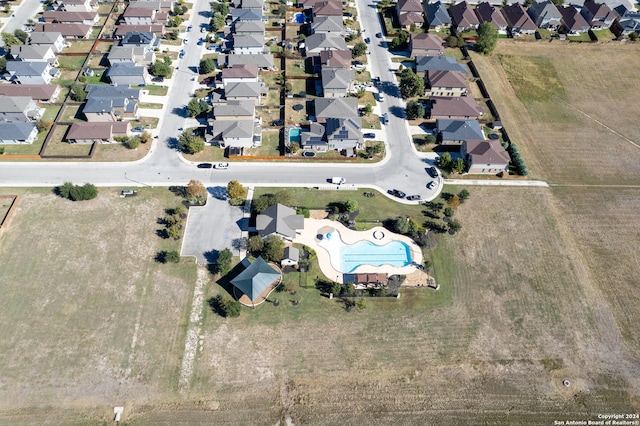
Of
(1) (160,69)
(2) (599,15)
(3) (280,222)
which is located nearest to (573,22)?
(2) (599,15)

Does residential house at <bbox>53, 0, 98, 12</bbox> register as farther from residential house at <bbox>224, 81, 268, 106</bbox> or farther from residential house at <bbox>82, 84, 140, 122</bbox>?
residential house at <bbox>224, 81, 268, 106</bbox>

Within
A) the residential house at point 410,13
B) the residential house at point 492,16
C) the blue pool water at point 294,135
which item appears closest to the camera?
the blue pool water at point 294,135

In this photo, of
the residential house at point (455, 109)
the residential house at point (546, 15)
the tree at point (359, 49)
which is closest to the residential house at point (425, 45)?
the tree at point (359, 49)

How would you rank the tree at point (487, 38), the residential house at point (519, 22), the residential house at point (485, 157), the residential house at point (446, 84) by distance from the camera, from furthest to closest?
the residential house at point (519, 22) < the tree at point (487, 38) < the residential house at point (446, 84) < the residential house at point (485, 157)

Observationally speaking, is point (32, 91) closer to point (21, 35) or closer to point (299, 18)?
point (21, 35)

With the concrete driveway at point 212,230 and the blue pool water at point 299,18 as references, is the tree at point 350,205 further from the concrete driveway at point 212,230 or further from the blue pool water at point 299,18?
the blue pool water at point 299,18

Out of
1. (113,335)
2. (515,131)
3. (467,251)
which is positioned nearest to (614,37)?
(515,131)
